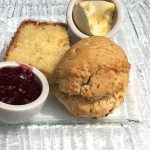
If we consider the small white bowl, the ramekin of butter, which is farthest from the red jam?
the ramekin of butter

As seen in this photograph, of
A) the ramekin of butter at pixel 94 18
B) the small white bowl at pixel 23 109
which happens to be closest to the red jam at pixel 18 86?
the small white bowl at pixel 23 109

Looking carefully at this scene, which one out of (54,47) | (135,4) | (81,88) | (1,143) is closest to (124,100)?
(81,88)

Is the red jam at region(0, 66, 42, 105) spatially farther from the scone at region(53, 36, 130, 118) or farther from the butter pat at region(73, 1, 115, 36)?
the butter pat at region(73, 1, 115, 36)

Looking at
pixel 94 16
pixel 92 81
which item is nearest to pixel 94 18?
pixel 94 16

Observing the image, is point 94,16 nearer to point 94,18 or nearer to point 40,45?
point 94,18

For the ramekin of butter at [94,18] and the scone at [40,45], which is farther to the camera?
the ramekin of butter at [94,18]

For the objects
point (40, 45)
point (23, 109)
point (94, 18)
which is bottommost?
point (23, 109)

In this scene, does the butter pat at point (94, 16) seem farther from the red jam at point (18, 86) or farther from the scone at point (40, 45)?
the red jam at point (18, 86)
